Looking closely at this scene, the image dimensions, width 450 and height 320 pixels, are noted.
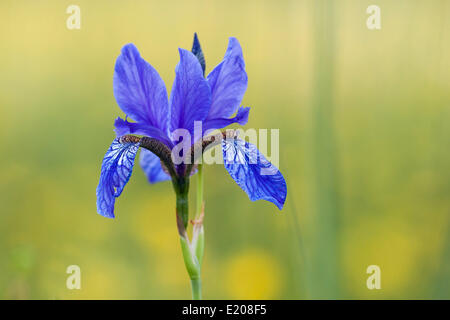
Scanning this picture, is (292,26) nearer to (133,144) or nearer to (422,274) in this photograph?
(422,274)

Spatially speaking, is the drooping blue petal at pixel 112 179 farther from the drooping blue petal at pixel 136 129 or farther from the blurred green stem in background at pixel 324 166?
the blurred green stem in background at pixel 324 166

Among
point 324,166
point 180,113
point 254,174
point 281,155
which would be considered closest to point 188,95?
point 180,113

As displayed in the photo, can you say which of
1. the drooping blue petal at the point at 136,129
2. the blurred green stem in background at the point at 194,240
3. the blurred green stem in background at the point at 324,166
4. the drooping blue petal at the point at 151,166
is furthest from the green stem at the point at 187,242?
the blurred green stem in background at the point at 324,166

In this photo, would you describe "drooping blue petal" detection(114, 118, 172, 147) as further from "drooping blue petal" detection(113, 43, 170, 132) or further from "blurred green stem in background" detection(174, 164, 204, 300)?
"blurred green stem in background" detection(174, 164, 204, 300)

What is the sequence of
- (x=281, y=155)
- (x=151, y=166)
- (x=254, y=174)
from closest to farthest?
(x=254, y=174), (x=151, y=166), (x=281, y=155)

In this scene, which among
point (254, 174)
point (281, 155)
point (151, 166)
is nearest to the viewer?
point (254, 174)

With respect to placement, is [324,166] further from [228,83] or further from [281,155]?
[281,155]
